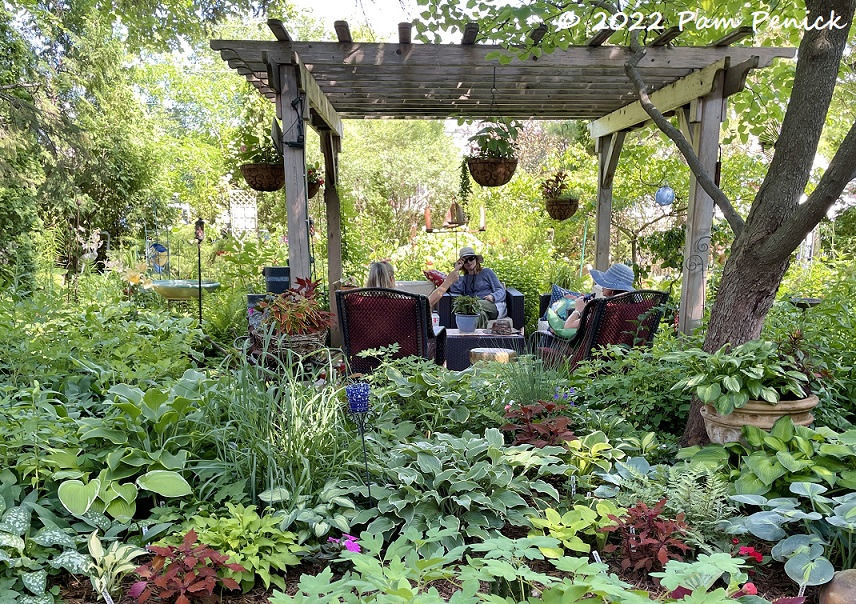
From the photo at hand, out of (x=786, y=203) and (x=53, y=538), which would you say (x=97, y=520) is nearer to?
(x=53, y=538)

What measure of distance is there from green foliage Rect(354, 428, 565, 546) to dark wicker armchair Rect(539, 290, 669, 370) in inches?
59.8

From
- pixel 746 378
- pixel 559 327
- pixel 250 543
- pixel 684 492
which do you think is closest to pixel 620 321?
pixel 559 327

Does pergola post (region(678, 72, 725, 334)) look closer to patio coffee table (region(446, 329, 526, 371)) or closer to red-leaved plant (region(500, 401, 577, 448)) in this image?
patio coffee table (region(446, 329, 526, 371))

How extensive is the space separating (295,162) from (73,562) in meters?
3.16

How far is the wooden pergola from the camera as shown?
13.9 ft

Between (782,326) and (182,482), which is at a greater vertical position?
(782,326)

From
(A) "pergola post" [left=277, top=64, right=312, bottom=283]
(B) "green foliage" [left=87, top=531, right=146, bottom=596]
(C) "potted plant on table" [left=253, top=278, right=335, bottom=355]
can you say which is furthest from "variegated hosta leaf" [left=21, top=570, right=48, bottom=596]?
(A) "pergola post" [left=277, top=64, right=312, bottom=283]

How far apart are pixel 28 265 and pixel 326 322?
507 centimetres

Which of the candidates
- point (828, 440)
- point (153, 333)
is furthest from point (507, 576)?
point (153, 333)

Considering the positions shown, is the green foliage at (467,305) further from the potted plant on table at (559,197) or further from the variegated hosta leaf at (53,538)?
the variegated hosta leaf at (53,538)

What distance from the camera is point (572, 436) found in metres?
2.36

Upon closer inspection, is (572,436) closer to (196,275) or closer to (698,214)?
(698,214)

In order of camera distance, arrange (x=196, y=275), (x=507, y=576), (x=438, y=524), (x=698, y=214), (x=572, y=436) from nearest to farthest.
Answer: (x=507, y=576) → (x=438, y=524) → (x=572, y=436) → (x=698, y=214) → (x=196, y=275)

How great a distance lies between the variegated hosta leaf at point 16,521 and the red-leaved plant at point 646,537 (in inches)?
63.4
